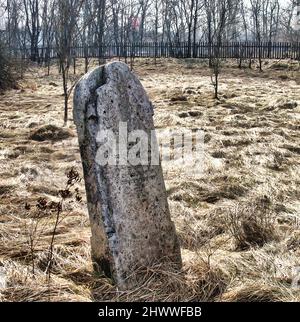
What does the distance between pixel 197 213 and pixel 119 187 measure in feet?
5.19

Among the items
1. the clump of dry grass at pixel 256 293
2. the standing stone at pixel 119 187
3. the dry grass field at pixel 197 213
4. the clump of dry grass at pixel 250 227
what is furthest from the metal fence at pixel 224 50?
the clump of dry grass at pixel 256 293

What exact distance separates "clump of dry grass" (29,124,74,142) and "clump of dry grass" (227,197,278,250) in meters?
4.54

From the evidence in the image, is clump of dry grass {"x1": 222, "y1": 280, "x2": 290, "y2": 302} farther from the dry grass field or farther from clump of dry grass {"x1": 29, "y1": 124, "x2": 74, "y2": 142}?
clump of dry grass {"x1": 29, "y1": 124, "x2": 74, "y2": 142}

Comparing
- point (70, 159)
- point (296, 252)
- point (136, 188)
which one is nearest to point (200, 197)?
point (296, 252)

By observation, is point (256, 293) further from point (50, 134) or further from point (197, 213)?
point (50, 134)

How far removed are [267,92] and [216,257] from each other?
419 inches

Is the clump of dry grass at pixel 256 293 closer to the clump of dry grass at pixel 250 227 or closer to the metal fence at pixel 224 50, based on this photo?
the clump of dry grass at pixel 250 227

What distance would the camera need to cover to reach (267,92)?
514 inches

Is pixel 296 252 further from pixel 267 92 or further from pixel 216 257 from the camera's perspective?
pixel 267 92

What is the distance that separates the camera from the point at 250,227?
358 cm

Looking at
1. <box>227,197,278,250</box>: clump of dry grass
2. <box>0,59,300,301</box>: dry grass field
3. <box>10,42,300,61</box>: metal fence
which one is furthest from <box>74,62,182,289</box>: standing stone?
<box>10,42,300,61</box>: metal fence

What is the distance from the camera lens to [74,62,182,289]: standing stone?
279 centimetres

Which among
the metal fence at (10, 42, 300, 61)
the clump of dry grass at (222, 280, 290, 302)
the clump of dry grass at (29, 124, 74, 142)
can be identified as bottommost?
the clump of dry grass at (222, 280, 290, 302)
